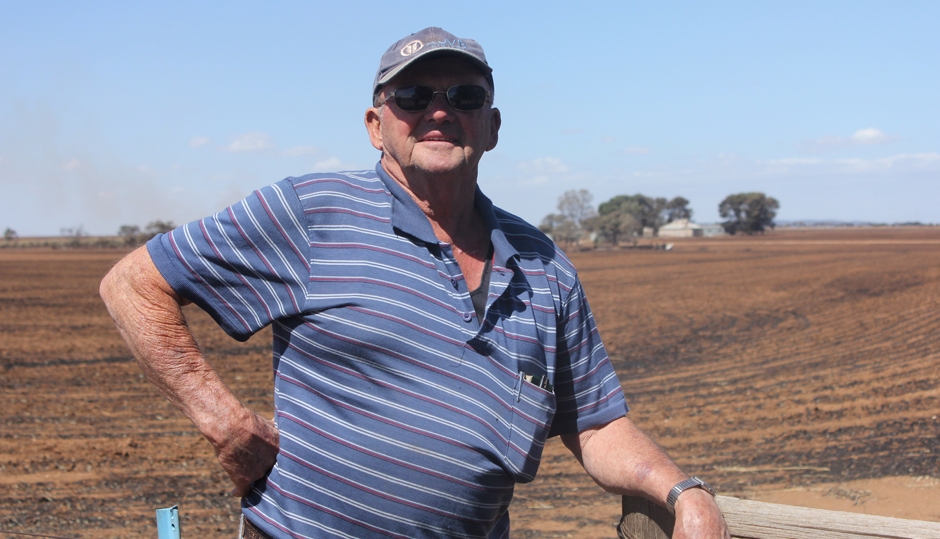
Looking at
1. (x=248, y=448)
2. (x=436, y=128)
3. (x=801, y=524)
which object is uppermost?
(x=436, y=128)

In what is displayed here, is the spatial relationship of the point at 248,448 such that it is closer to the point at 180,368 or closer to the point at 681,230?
the point at 180,368

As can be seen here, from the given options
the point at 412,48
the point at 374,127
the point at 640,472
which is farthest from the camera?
the point at 374,127

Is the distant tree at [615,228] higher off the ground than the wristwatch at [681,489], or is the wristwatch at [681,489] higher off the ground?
the distant tree at [615,228]

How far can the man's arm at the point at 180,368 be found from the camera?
1899 mm

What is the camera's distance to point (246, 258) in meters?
1.92

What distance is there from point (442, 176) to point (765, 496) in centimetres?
506

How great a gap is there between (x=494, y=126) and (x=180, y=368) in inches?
41.7

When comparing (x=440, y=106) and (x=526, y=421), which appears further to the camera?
(x=440, y=106)

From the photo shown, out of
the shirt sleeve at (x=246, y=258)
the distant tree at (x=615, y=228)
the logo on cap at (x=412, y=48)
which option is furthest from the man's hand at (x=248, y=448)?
the distant tree at (x=615, y=228)

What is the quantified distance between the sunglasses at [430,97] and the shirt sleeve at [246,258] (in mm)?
395

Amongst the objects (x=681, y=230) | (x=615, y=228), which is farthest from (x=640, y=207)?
(x=615, y=228)

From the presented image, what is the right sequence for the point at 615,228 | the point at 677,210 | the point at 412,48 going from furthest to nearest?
the point at 677,210 → the point at 615,228 → the point at 412,48

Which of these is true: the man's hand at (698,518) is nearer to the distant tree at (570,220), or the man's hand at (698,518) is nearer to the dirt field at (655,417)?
the dirt field at (655,417)

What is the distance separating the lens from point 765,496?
6215mm
